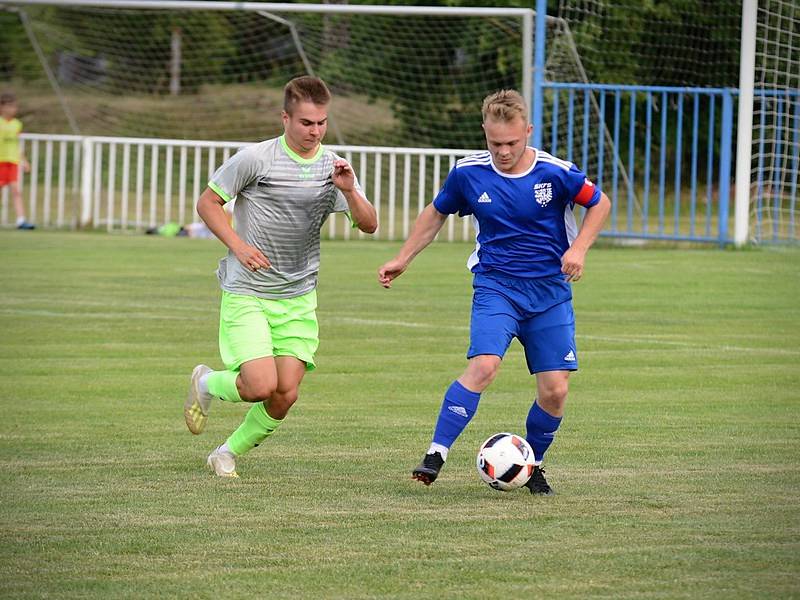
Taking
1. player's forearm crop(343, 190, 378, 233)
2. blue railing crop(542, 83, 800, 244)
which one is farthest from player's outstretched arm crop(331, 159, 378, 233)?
blue railing crop(542, 83, 800, 244)

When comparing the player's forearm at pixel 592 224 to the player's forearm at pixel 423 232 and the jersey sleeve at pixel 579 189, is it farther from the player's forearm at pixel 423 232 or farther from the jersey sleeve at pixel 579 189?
the player's forearm at pixel 423 232

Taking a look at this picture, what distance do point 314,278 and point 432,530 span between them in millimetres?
1864

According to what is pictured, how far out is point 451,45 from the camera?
2512 centimetres

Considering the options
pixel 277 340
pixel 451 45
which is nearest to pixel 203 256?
pixel 451 45

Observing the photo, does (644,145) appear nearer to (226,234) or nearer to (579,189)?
(579,189)

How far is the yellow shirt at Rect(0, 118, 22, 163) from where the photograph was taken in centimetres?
2295

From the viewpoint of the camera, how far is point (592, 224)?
6.51m

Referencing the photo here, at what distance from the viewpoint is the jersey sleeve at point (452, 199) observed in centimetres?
670

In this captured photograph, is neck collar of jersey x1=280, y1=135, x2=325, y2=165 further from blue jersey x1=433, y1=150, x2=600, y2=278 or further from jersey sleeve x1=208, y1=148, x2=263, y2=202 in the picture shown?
blue jersey x1=433, y1=150, x2=600, y2=278

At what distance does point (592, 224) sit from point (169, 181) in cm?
1679

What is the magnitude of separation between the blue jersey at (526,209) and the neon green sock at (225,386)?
1198mm

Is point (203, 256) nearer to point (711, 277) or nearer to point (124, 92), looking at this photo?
point (711, 277)

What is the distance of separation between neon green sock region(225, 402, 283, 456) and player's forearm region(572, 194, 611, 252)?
1.56 metres

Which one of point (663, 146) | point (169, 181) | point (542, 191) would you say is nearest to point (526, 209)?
point (542, 191)
